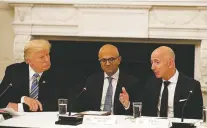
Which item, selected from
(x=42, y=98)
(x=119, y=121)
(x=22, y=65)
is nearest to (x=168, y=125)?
(x=119, y=121)

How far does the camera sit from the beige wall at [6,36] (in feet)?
17.0

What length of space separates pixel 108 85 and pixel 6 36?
2059mm

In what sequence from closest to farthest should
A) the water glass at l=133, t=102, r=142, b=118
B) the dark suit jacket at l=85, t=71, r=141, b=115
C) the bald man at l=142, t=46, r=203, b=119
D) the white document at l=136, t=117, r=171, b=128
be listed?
the white document at l=136, t=117, r=171, b=128
the water glass at l=133, t=102, r=142, b=118
the bald man at l=142, t=46, r=203, b=119
the dark suit jacket at l=85, t=71, r=141, b=115

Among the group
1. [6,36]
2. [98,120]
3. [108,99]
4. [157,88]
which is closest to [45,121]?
[98,120]

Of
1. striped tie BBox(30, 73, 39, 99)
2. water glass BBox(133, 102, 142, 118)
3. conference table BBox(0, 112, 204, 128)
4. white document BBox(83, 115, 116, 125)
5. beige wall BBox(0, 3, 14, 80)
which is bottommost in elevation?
conference table BBox(0, 112, 204, 128)

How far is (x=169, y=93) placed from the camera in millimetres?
3287

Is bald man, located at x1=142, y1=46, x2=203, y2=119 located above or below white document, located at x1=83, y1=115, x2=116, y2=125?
above

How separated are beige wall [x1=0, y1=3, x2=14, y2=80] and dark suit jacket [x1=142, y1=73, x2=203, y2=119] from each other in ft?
7.68

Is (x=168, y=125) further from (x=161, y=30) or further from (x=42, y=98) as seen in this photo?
(x=161, y=30)

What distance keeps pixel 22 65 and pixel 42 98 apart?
371 millimetres

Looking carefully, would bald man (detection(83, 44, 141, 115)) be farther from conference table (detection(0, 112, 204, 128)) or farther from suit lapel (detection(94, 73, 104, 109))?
conference table (detection(0, 112, 204, 128))

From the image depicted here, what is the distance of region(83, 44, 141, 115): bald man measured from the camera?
140 inches

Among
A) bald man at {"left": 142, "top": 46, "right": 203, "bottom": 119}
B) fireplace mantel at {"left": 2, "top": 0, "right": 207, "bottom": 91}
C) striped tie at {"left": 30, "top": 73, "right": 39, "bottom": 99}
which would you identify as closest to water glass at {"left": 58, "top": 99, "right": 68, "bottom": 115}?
striped tie at {"left": 30, "top": 73, "right": 39, "bottom": 99}

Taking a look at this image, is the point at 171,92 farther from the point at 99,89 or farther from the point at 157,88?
the point at 99,89
